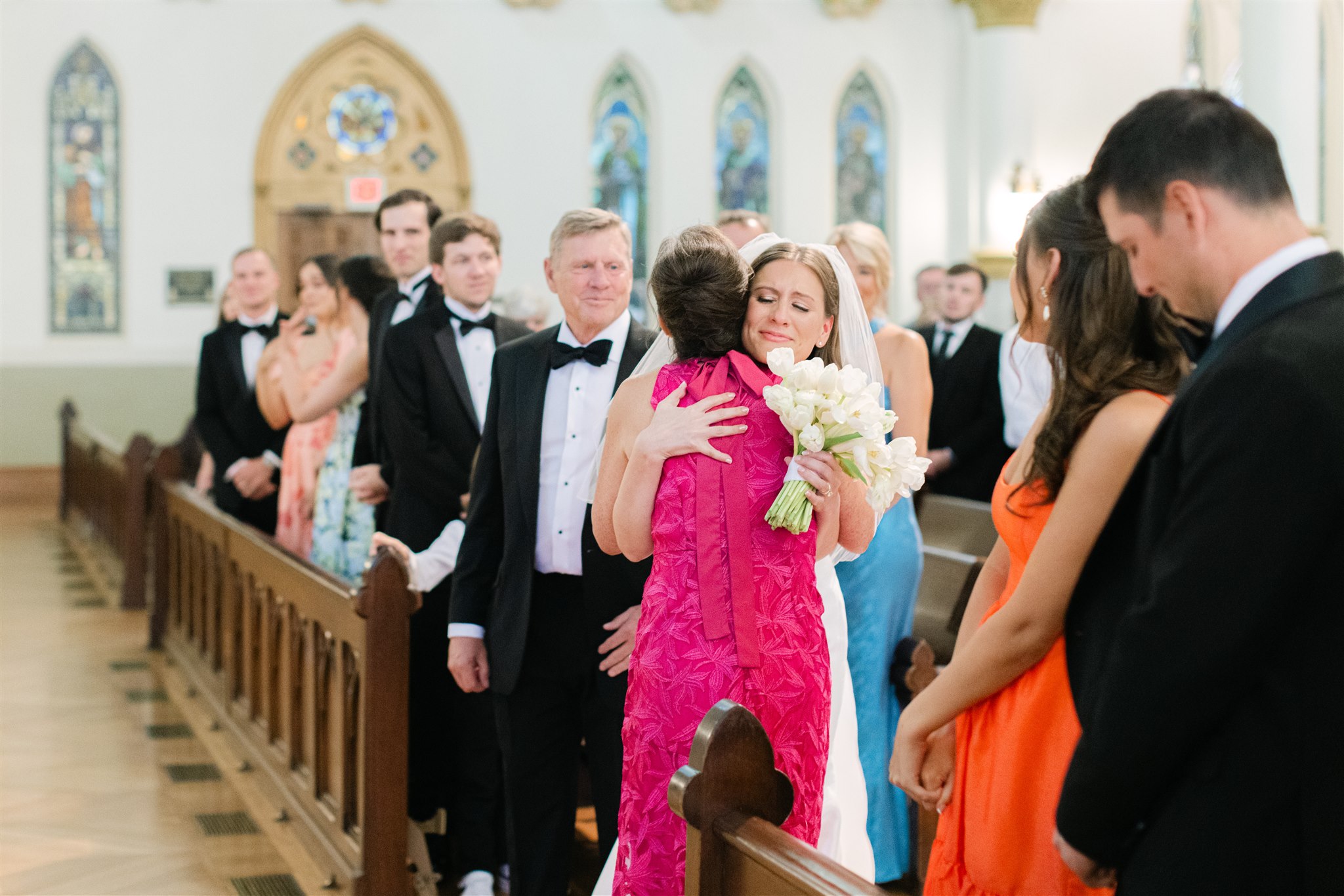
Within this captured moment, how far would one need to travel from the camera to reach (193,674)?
6.27 metres

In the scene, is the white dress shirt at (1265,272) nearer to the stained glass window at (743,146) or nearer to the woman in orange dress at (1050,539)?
the woman in orange dress at (1050,539)

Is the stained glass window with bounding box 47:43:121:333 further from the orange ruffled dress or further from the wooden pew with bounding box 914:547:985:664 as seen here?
the orange ruffled dress

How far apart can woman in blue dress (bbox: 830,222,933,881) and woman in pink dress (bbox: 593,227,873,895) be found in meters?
1.11

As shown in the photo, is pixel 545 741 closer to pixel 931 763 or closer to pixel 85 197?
pixel 931 763

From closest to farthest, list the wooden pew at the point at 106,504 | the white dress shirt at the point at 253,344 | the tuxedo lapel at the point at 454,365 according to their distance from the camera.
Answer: the tuxedo lapel at the point at 454,365, the white dress shirt at the point at 253,344, the wooden pew at the point at 106,504

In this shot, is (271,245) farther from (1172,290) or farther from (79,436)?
(1172,290)

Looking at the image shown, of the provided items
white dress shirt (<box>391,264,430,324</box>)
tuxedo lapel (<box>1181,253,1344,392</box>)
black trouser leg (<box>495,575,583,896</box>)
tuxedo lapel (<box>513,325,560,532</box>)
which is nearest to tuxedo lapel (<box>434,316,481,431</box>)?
white dress shirt (<box>391,264,430,324</box>)

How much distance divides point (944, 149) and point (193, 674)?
34.5 feet

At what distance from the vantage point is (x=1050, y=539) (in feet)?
5.65

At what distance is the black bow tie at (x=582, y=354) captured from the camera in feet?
9.98

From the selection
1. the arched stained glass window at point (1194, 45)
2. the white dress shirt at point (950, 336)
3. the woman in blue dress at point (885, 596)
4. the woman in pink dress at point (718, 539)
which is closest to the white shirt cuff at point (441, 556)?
the woman in blue dress at point (885, 596)

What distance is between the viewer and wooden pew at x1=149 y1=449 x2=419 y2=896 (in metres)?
3.46

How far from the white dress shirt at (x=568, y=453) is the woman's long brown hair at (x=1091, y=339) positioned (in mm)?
1408

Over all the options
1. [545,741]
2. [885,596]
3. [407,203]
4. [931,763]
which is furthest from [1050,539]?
[407,203]
